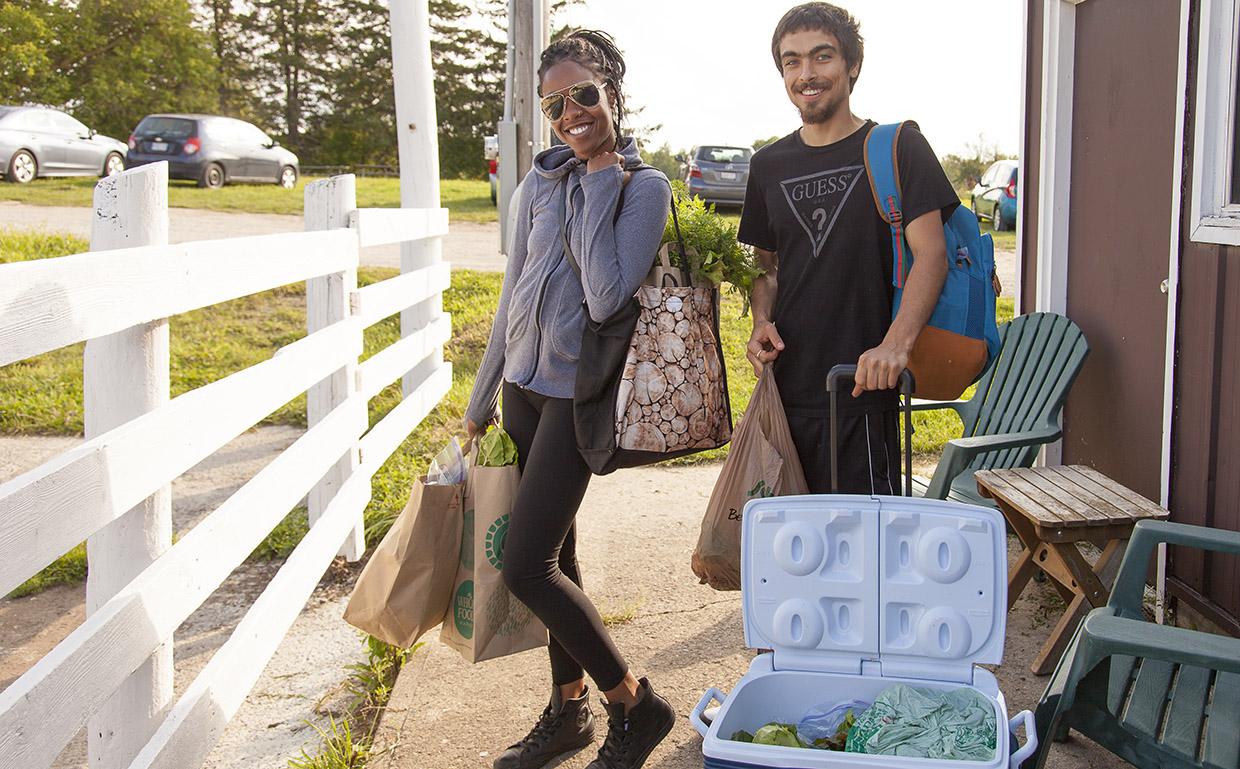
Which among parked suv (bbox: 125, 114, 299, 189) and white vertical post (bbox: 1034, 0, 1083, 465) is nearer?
white vertical post (bbox: 1034, 0, 1083, 465)

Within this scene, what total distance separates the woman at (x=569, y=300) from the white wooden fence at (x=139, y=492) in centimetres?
86

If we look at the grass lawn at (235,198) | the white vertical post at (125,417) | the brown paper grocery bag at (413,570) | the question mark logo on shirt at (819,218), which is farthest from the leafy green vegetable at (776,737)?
the grass lawn at (235,198)

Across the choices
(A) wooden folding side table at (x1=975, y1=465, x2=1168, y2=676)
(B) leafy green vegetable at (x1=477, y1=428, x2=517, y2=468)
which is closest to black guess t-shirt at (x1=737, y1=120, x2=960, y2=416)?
(B) leafy green vegetable at (x1=477, y1=428, x2=517, y2=468)

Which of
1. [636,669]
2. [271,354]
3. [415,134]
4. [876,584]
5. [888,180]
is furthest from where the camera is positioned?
[271,354]

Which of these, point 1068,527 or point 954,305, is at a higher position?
point 954,305

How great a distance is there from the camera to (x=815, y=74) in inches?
105

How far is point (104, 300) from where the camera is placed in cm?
225

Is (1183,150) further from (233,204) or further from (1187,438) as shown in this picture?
(233,204)

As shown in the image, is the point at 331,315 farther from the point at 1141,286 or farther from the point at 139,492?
the point at 1141,286

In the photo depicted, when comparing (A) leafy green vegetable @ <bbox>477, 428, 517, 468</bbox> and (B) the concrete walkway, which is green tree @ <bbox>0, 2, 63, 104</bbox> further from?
(A) leafy green vegetable @ <bbox>477, 428, 517, 468</bbox>

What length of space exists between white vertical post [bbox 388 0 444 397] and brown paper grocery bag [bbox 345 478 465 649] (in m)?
3.60

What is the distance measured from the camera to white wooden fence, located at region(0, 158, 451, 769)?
76.7 inches

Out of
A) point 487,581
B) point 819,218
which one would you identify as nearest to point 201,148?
point 487,581

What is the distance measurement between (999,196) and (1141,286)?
13.7 meters
